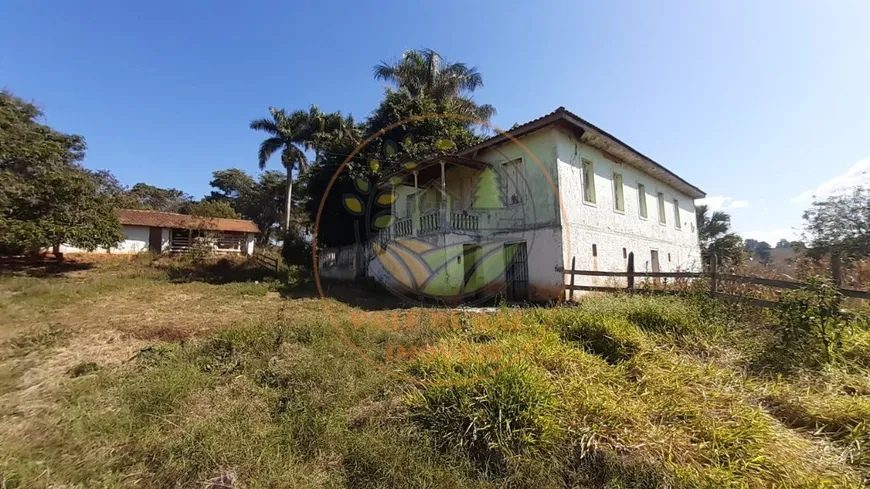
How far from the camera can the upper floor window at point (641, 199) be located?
14.0m

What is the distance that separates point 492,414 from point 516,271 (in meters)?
8.43

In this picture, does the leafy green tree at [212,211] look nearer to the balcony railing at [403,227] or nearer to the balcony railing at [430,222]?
the balcony railing at [403,227]

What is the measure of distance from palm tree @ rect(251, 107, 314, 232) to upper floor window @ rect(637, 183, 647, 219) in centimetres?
2213

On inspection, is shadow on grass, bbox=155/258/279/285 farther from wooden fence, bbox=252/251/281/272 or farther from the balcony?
the balcony

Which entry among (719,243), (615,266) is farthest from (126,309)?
(719,243)

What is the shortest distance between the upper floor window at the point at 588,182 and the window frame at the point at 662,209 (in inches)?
242

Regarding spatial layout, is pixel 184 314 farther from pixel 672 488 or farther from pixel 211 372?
pixel 672 488

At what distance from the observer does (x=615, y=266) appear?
11.9m

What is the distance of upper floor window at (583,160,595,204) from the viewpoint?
11445 millimetres

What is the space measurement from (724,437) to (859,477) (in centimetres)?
79

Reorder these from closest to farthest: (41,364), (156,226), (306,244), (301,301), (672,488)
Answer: (672,488)
(41,364)
(301,301)
(306,244)
(156,226)

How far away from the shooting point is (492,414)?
9.82 feet

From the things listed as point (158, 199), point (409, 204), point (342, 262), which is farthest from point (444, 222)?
point (158, 199)

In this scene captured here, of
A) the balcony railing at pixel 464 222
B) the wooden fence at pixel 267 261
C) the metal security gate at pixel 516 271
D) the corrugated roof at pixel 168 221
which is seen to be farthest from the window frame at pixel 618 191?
the corrugated roof at pixel 168 221
